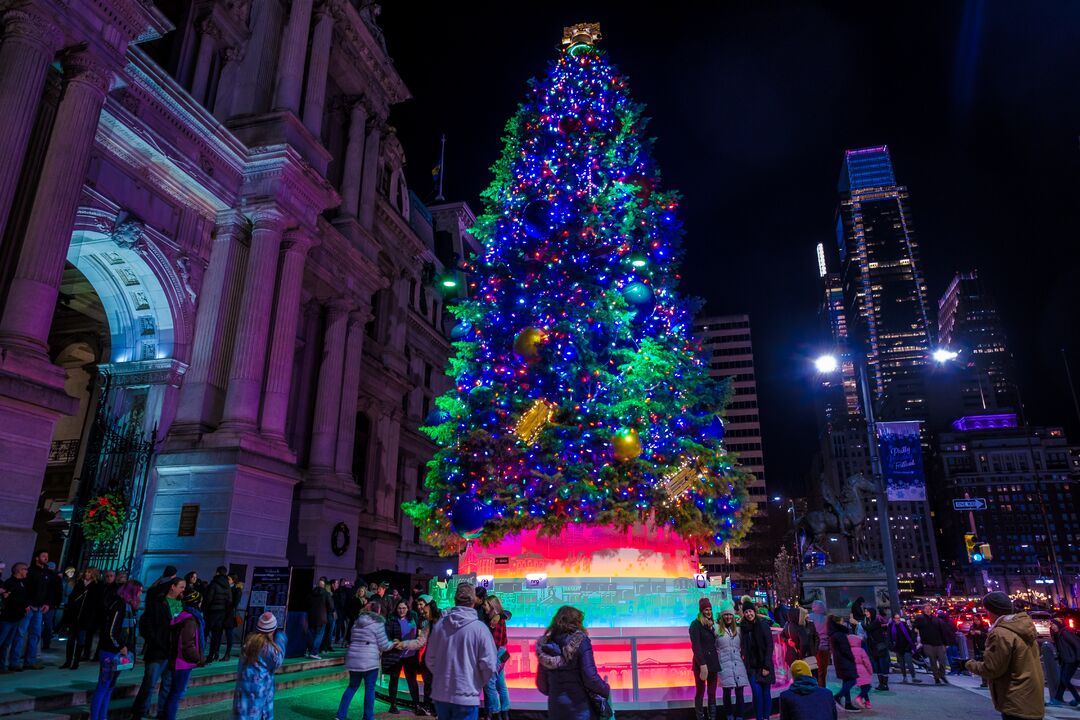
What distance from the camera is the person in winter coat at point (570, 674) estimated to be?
515 cm

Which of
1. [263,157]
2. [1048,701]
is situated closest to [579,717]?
[1048,701]

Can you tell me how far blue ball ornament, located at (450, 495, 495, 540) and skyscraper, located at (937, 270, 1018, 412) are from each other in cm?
20213

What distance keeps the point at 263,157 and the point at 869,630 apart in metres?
22.5

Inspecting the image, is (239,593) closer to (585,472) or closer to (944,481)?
(585,472)

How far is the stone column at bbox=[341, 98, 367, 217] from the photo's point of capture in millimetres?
28516

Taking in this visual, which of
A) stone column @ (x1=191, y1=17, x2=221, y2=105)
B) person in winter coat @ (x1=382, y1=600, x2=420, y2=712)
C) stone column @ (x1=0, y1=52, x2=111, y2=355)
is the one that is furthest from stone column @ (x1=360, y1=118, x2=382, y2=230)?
person in winter coat @ (x1=382, y1=600, x2=420, y2=712)

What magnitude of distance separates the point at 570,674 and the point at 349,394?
2345 cm

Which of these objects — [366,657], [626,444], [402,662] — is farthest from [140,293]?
[626,444]

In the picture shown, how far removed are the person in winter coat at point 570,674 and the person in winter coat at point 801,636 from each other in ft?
27.8

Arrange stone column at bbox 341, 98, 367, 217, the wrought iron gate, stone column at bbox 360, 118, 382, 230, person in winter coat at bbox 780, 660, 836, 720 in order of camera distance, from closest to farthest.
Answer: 1. person in winter coat at bbox 780, 660, 836, 720
2. the wrought iron gate
3. stone column at bbox 341, 98, 367, 217
4. stone column at bbox 360, 118, 382, 230

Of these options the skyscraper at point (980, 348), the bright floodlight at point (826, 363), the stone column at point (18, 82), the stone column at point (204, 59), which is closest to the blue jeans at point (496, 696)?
the stone column at point (18, 82)

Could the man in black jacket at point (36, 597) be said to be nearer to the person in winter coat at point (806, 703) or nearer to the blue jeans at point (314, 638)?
the blue jeans at point (314, 638)

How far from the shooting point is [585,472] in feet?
42.6

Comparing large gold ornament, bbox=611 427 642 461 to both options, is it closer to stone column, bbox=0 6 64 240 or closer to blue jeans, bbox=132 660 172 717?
blue jeans, bbox=132 660 172 717
